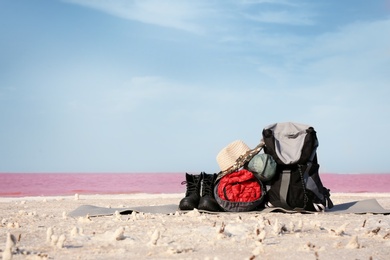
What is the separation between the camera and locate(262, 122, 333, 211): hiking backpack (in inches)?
231

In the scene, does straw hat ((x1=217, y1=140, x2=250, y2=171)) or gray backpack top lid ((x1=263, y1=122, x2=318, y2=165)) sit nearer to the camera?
gray backpack top lid ((x1=263, y1=122, x2=318, y2=165))

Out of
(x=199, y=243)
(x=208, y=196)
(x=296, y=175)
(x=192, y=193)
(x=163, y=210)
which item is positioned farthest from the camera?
(x=192, y=193)

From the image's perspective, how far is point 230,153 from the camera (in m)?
6.20

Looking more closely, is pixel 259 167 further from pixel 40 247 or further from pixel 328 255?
pixel 40 247

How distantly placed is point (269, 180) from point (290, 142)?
0.58 meters

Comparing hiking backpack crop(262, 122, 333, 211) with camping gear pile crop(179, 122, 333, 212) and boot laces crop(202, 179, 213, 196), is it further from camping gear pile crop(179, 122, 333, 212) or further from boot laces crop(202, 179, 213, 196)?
boot laces crop(202, 179, 213, 196)

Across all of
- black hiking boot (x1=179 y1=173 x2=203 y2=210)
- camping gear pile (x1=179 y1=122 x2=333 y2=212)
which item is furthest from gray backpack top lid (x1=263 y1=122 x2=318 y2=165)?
black hiking boot (x1=179 y1=173 x2=203 y2=210)

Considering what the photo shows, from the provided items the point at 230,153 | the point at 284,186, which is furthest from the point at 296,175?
the point at 230,153

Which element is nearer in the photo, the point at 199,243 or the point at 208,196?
the point at 199,243

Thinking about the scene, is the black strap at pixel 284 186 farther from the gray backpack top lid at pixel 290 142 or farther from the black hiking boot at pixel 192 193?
the black hiking boot at pixel 192 193

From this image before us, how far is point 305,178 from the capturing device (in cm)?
588

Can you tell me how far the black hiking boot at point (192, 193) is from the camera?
5957mm

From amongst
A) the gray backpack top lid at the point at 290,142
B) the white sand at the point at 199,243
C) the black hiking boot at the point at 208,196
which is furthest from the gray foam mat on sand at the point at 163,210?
the white sand at the point at 199,243

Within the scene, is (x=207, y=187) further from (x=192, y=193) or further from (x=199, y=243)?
(x=199, y=243)
